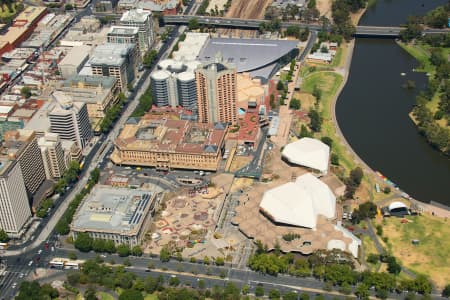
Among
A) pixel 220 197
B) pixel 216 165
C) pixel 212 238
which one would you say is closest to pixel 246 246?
pixel 212 238

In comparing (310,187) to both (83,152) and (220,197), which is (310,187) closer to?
(220,197)

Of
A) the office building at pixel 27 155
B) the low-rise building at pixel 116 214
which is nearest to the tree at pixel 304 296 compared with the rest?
the low-rise building at pixel 116 214

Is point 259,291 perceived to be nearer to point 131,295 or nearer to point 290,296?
point 290,296

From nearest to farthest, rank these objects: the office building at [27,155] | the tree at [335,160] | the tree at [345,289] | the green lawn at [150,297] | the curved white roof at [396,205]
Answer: the tree at [345,289] < the green lawn at [150,297] < the curved white roof at [396,205] < the office building at [27,155] < the tree at [335,160]

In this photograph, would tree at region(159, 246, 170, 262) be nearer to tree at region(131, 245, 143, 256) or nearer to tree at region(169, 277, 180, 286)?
tree at region(131, 245, 143, 256)

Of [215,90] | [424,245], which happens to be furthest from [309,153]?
[424,245]

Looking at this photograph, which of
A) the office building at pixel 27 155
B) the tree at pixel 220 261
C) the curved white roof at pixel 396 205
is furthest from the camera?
the office building at pixel 27 155

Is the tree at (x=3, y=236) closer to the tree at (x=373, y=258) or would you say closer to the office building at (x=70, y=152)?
the office building at (x=70, y=152)
